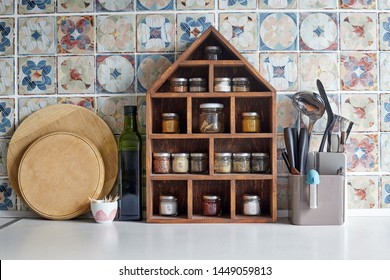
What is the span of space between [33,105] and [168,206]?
0.57 metres

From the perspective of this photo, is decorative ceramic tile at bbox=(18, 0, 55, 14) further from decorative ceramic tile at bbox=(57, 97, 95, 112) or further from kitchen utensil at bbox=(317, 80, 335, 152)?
kitchen utensil at bbox=(317, 80, 335, 152)

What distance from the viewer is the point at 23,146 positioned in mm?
1527

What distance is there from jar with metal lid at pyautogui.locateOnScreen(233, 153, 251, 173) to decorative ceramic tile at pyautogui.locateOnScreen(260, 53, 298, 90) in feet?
0.88

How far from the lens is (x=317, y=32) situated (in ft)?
5.06

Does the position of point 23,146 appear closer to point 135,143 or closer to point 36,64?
point 36,64

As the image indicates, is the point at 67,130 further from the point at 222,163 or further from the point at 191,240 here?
the point at 191,240

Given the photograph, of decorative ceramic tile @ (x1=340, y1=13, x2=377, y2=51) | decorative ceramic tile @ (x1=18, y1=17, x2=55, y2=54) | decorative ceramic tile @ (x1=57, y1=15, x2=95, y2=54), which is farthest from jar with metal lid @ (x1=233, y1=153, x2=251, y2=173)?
decorative ceramic tile @ (x1=18, y1=17, x2=55, y2=54)

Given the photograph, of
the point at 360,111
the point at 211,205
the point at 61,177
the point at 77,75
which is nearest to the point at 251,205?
the point at 211,205

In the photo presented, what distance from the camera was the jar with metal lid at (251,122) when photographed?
4.67ft

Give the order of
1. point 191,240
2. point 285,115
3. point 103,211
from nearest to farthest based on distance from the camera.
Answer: point 191,240, point 103,211, point 285,115
